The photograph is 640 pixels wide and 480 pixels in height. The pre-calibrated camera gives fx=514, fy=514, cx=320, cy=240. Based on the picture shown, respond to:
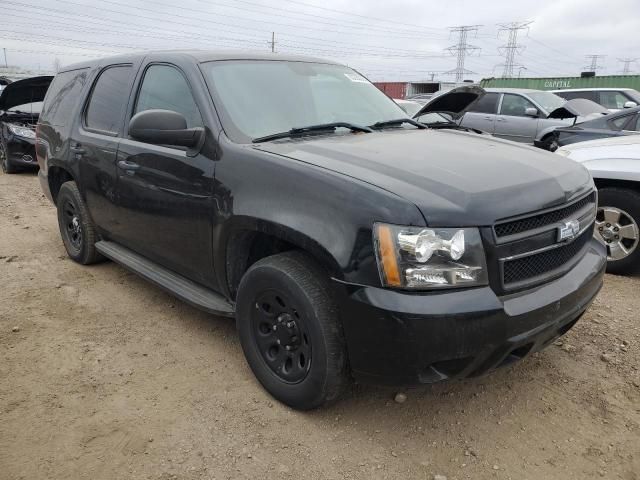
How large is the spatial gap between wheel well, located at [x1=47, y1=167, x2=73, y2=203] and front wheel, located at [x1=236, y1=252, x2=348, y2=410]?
2.99 m

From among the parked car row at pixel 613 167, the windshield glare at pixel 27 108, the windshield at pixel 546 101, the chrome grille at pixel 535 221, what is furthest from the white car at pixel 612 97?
the windshield glare at pixel 27 108

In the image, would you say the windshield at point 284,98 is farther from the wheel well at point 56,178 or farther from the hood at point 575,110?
the hood at point 575,110

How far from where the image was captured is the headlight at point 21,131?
32.9 feet

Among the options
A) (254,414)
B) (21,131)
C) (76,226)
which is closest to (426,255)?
(254,414)

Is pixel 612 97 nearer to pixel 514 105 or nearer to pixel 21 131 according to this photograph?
pixel 514 105

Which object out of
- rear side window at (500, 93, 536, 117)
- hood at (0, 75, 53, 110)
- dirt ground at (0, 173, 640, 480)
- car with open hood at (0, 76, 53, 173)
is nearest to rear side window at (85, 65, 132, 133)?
dirt ground at (0, 173, 640, 480)

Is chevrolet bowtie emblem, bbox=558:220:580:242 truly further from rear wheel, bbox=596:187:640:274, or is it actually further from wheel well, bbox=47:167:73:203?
wheel well, bbox=47:167:73:203

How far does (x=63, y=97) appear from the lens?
487cm

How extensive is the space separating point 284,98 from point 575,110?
4.74 meters

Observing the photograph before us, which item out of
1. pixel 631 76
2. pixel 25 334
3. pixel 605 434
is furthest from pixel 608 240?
pixel 631 76

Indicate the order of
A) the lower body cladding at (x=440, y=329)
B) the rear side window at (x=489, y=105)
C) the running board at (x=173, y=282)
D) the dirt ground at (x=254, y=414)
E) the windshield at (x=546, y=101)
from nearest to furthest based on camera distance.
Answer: the lower body cladding at (x=440, y=329)
the dirt ground at (x=254, y=414)
the running board at (x=173, y=282)
the windshield at (x=546, y=101)
the rear side window at (x=489, y=105)

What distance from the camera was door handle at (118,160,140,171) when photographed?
11.5ft

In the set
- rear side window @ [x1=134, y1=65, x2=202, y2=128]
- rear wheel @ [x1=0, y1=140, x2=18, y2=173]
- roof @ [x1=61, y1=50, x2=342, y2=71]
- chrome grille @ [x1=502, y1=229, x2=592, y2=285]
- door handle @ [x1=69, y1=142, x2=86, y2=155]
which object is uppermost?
roof @ [x1=61, y1=50, x2=342, y2=71]

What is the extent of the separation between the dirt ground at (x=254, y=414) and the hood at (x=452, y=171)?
1.12 meters
